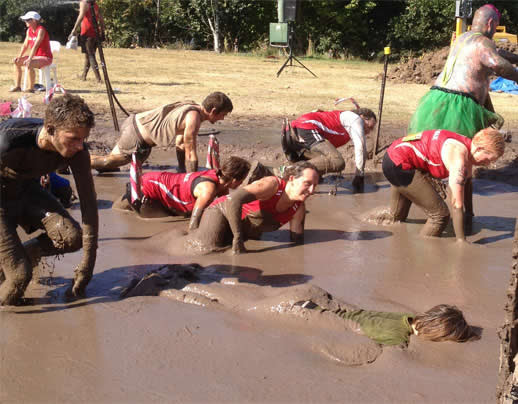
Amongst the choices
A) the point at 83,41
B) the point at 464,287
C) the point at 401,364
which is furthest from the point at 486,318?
the point at 83,41

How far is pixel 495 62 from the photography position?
569cm

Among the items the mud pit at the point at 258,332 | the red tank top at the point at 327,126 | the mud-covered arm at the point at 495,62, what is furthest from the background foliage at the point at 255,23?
the mud pit at the point at 258,332

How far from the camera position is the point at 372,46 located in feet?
89.2

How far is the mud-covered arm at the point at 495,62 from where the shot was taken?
5.65 m

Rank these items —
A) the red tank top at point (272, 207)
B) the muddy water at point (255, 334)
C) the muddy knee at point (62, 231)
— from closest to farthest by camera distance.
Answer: the muddy water at point (255, 334) < the muddy knee at point (62, 231) < the red tank top at point (272, 207)

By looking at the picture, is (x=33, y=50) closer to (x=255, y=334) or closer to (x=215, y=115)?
(x=215, y=115)

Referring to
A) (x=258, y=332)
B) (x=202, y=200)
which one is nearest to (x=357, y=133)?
(x=202, y=200)

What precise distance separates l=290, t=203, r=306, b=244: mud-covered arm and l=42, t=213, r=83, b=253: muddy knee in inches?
78.5

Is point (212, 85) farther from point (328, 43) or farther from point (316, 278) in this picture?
point (328, 43)

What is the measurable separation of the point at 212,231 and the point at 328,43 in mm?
22771

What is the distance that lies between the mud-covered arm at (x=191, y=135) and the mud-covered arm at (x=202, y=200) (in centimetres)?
134

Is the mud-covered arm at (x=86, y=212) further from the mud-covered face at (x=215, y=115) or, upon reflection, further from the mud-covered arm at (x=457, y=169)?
the mud-covered face at (x=215, y=115)

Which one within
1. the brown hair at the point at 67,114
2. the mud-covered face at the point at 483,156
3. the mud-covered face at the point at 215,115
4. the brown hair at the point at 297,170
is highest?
the brown hair at the point at 67,114

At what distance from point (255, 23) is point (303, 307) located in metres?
24.7
